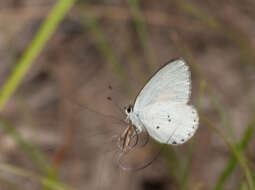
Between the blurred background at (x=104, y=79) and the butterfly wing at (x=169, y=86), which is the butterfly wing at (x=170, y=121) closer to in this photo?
→ the butterfly wing at (x=169, y=86)

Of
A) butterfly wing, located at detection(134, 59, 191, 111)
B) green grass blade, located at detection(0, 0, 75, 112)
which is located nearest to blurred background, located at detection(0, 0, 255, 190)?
green grass blade, located at detection(0, 0, 75, 112)

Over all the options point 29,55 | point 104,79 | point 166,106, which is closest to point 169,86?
point 166,106

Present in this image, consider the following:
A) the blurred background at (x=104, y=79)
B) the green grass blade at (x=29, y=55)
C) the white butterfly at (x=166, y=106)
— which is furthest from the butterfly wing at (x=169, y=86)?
the blurred background at (x=104, y=79)

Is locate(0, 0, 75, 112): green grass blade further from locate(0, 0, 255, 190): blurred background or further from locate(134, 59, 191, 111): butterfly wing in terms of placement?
locate(0, 0, 255, 190): blurred background

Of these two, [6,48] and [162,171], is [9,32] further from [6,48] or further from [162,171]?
[162,171]

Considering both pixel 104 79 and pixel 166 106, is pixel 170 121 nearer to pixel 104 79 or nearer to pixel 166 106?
pixel 166 106
